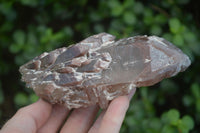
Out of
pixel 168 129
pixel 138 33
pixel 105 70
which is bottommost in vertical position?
pixel 168 129

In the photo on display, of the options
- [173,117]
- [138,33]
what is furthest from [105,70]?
[138,33]

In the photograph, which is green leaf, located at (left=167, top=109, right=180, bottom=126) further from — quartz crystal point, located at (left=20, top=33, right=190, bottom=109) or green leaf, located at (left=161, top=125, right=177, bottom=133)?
quartz crystal point, located at (left=20, top=33, right=190, bottom=109)

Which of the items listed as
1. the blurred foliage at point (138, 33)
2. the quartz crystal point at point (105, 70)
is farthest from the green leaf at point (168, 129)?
the quartz crystal point at point (105, 70)

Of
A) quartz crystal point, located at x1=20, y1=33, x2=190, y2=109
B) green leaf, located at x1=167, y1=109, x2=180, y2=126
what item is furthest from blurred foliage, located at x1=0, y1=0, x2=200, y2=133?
quartz crystal point, located at x1=20, y1=33, x2=190, y2=109

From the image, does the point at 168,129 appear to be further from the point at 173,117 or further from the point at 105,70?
the point at 105,70

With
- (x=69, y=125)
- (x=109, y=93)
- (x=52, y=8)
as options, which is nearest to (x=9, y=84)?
(x=52, y=8)

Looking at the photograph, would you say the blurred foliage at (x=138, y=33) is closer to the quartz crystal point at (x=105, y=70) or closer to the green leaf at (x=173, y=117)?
the green leaf at (x=173, y=117)
